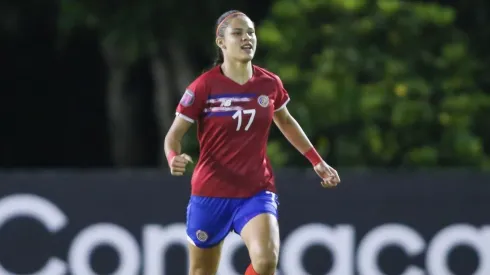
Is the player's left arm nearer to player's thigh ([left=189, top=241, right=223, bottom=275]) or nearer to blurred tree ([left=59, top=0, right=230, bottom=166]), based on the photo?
player's thigh ([left=189, top=241, right=223, bottom=275])

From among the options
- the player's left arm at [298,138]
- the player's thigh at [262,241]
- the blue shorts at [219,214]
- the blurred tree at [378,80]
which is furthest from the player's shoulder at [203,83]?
the blurred tree at [378,80]

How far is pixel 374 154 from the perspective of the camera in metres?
14.8

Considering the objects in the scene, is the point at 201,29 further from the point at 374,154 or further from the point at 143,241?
the point at 143,241

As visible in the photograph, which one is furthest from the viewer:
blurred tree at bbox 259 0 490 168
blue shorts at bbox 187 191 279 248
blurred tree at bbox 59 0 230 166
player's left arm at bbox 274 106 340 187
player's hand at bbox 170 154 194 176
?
blurred tree at bbox 59 0 230 166

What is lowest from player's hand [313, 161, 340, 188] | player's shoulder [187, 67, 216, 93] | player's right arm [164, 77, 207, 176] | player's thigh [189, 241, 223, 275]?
player's thigh [189, 241, 223, 275]

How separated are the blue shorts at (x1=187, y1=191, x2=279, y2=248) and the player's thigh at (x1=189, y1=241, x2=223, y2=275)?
0.13 feet

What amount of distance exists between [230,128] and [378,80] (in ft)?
24.2

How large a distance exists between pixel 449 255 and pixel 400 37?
16.0ft

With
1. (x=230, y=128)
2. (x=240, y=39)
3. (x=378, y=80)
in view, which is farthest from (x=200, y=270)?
(x=378, y=80)

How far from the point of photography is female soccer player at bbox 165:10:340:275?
791 centimetres

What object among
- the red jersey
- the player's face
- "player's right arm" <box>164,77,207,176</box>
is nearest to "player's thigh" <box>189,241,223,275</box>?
the red jersey

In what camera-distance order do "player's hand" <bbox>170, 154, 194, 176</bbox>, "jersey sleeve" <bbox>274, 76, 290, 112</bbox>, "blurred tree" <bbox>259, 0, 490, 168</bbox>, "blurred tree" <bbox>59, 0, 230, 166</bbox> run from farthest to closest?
"blurred tree" <bbox>59, 0, 230, 166</bbox>, "blurred tree" <bbox>259, 0, 490, 168</bbox>, "jersey sleeve" <bbox>274, 76, 290, 112</bbox>, "player's hand" <bbox>170, 154, 194, 176</bbox>

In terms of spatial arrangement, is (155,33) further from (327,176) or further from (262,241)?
(262,241)

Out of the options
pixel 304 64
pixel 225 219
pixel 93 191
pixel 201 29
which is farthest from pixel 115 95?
pixel 225 219
